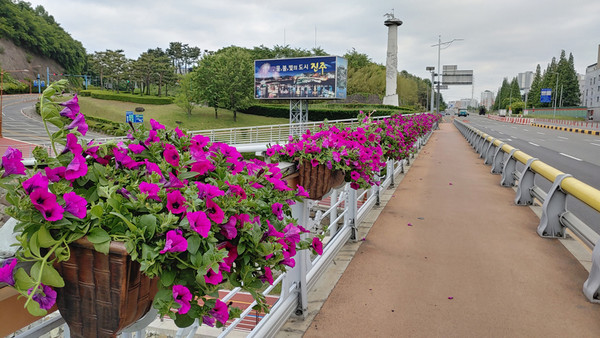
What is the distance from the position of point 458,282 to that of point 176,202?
3253 millimetres

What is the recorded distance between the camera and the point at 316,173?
127 inches

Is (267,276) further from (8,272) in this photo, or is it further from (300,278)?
(300,278)

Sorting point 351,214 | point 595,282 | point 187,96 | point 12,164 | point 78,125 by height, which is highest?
point 187,96

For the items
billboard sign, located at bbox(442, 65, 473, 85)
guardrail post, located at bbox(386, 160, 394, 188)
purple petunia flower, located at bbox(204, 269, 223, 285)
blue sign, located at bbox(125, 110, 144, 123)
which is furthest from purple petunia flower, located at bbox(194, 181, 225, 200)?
billboard sign, located at bbox(442, 65, 473, 85)

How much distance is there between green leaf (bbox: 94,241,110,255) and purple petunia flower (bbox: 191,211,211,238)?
21 centimetres

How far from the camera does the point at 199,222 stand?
1.21m

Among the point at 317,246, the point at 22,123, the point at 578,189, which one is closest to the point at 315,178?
the point at 317,246

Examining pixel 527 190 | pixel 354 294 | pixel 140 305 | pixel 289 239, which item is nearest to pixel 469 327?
pixel 354 294

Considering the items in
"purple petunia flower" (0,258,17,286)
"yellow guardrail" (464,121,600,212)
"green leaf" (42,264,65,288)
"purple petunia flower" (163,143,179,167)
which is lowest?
"yellow guardrail" (464,121,600,212)

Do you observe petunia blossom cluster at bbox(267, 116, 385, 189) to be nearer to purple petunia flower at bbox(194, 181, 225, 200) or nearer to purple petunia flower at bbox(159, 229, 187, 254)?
purple petunia flower at bbox(194, 181, 225, 200)

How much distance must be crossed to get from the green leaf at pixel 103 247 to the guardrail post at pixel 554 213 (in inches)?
200

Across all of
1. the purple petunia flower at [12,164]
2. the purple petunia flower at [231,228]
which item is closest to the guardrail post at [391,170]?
the purple petunia flower at [231,228]

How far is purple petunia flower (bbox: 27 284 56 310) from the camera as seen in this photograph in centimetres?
110

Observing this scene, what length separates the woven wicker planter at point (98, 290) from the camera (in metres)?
1.17
